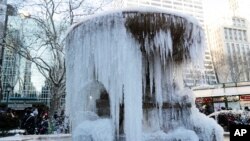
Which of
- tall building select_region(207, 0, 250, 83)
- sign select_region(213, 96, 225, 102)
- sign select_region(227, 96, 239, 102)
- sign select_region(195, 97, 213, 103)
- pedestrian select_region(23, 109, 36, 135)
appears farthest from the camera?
tall building select_region(207, 0, 250, 83)

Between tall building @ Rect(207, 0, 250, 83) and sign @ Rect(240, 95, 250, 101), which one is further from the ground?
tall building @ Rect(207, 0, 250, 83)

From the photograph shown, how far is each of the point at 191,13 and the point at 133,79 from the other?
34.1 feet

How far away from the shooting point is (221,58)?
132ft

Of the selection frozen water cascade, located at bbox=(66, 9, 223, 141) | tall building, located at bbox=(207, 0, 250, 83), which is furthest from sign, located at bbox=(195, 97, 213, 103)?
frozen water cascade, located at bbox=(66, 9, 223, 141)

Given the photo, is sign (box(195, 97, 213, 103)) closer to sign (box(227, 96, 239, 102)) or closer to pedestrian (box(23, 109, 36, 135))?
sign (box(227, 96, 239, 102))

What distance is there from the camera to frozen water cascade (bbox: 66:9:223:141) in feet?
23.5

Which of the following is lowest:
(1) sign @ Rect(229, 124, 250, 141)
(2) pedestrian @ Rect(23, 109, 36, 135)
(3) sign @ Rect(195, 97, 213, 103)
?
(2) pedestrian @ Rect(23, 109, 36, 135)

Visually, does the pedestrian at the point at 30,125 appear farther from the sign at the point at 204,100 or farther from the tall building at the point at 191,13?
the sign at the point at 204,100

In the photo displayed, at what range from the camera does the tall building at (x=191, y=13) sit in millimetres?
10797

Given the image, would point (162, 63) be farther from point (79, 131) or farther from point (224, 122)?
point (224, 122)

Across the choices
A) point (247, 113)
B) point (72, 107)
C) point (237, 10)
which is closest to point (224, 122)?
point (247, 113)

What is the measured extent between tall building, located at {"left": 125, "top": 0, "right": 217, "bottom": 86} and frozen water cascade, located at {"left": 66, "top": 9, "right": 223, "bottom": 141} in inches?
45.4

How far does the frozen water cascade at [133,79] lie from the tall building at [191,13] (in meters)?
1.15

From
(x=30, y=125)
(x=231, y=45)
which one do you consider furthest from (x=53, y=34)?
(x=231, y=45)
